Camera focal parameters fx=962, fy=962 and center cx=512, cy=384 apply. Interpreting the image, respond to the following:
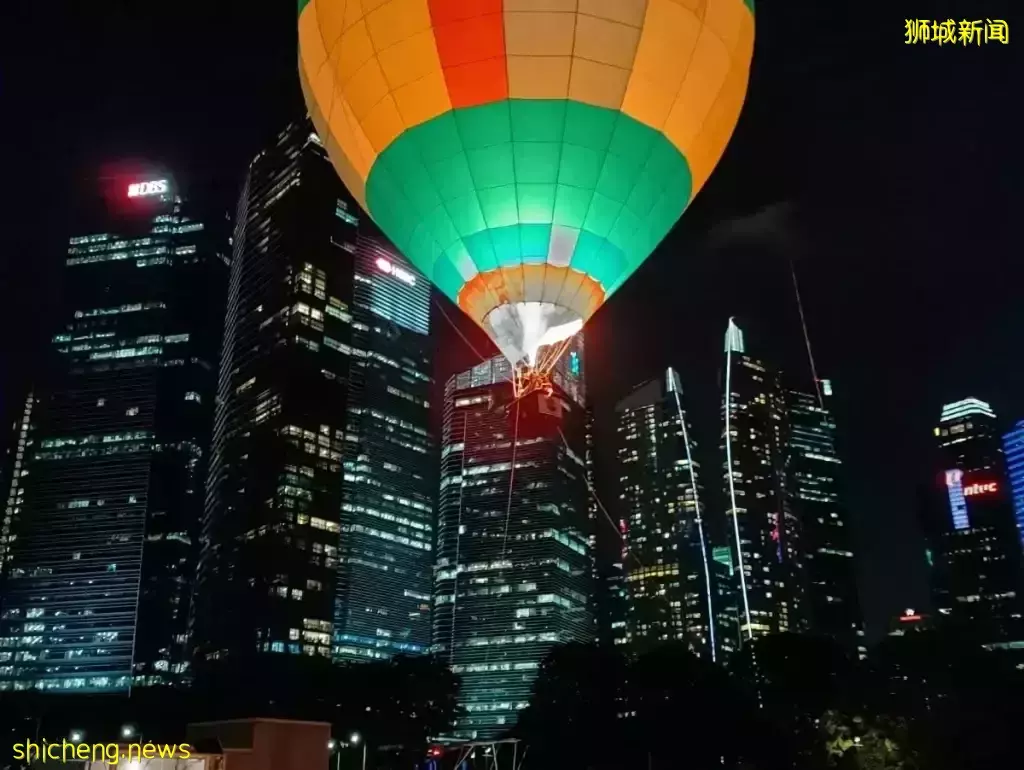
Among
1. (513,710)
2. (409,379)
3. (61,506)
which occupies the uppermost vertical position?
(409,379)

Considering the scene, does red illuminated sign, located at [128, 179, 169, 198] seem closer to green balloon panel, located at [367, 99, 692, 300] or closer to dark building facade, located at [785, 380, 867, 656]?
dark building facade, located at [785, 380, 867, 656]

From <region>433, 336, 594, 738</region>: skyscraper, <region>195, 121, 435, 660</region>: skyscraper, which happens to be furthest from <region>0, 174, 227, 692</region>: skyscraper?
<region>433, 336, 594, 738</region>: skyscraper

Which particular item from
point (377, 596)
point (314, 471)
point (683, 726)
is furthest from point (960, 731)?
point (377, 596)

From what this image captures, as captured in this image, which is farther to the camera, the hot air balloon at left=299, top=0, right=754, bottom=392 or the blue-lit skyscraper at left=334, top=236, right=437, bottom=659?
the blue-lit skyscraper at left=334, top=236, right=437, bottom=659

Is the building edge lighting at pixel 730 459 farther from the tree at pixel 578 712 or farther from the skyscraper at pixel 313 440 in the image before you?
the tree at pixel 578 712

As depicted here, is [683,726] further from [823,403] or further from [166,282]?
[823,403]

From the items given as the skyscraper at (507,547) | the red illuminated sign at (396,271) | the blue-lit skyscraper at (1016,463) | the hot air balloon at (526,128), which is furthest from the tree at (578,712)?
the blue-lit skyscraper at (1016,463)
